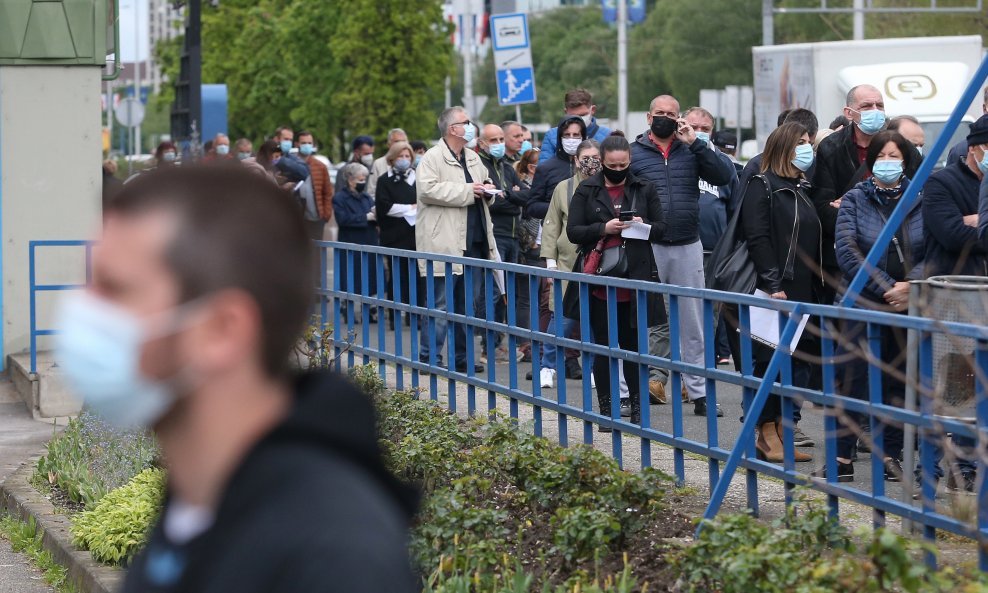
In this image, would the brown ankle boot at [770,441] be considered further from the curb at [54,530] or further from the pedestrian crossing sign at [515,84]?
the pedestrian crossing sign at [515,84]

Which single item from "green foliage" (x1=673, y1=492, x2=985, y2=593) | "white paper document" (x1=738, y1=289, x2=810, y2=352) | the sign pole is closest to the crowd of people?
"white paper document" (x1=738, y1=289, x2=810, y2=352)

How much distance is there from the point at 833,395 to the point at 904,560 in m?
1.54

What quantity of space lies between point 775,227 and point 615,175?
48.1 inches

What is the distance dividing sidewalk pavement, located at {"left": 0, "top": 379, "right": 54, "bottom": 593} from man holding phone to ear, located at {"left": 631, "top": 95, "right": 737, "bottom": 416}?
382cm

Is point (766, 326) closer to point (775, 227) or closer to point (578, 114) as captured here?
point (775, 227)

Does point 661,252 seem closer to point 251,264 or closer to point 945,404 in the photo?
point 945,404

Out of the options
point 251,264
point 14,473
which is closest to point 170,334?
point 251,264

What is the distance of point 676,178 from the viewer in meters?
9.94

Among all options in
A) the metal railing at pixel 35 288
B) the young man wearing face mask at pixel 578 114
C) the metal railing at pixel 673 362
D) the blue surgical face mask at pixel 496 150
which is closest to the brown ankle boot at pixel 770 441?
the metal railing at pixel 673 362

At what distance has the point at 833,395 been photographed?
5.45 m

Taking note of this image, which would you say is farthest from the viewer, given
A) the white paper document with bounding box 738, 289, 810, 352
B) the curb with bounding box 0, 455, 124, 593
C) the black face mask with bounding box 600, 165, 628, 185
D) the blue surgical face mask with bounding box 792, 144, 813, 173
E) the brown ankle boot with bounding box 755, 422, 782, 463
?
the black face mask with bounding box 600, 165, 628, 185

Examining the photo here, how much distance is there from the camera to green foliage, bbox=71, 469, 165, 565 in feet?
21.4

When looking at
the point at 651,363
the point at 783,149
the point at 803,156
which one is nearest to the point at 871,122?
the point at 803,156

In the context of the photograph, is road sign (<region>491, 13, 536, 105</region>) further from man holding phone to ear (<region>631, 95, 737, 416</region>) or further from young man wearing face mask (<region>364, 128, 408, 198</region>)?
man holding phone to ear (<region>631, 95, 737, 416</region>)
